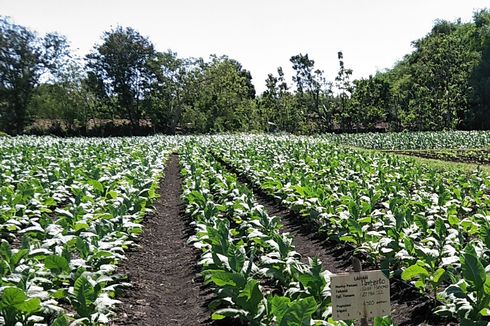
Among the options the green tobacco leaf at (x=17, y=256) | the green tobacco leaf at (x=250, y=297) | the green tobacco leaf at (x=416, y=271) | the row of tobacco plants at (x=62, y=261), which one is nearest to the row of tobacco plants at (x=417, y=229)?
the green tobacco leaf at (x=416, y=271)

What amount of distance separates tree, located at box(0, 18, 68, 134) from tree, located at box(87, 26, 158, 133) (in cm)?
609

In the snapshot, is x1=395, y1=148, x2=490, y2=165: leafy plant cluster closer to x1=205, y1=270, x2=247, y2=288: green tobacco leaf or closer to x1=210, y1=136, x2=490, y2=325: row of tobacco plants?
x1=210, y1=136, x2=490, y2=325: row of tobacco plants

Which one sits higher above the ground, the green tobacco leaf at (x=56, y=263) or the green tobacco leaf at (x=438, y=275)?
the green tobacco leaf at (x=56, y=263)

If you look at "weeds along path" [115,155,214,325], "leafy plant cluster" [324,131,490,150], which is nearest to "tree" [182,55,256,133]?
"leafy plant cluster" [324,131,490,150]

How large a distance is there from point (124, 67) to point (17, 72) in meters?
11.5

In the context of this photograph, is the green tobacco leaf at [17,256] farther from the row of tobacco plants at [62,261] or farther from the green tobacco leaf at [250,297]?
the green tobacco leaf at [250,297]

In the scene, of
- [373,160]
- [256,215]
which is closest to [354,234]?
[256,215]

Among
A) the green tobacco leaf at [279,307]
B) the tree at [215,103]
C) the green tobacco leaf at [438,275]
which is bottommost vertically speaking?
the green tobacco leaf at [438,275]

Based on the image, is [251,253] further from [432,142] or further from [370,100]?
[370,100]

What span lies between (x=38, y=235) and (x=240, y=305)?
127 inches

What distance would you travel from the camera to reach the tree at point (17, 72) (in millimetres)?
52656

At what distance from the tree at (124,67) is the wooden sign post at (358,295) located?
53615mm

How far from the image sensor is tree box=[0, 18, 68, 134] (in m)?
52.7

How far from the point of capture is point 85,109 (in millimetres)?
55562
